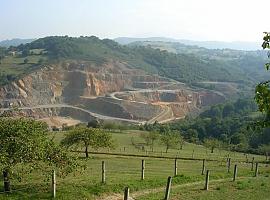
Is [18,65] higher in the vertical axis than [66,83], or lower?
higher

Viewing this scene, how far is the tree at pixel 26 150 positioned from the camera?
54.8 ft

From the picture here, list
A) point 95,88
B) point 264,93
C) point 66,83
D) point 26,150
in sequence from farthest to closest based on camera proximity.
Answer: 1. point 95,88
2. point 66,83
3. point 26,150
4. point 264,93

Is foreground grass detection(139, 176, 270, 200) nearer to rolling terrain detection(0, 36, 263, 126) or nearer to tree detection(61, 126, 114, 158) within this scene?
tree detection(61, 126, 114, 158)

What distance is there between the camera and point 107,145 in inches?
1772

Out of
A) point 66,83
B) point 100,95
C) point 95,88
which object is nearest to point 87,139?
point 95,88

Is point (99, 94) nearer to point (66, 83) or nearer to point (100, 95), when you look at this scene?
point (100, 95)

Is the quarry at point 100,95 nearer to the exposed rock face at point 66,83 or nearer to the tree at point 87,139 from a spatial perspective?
the exposed rock face at point 66,83

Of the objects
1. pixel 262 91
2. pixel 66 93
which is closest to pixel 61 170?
pixel 262 91

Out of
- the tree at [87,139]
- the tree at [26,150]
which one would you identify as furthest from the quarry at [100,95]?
the tree at [26,150]

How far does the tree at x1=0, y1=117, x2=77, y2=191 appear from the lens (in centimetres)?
1670

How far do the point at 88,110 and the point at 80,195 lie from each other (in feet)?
413

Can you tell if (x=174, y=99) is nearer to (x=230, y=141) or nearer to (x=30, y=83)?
(x=30, y=83)

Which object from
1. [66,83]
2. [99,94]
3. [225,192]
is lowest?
[99,94]

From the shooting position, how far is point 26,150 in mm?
16797
